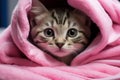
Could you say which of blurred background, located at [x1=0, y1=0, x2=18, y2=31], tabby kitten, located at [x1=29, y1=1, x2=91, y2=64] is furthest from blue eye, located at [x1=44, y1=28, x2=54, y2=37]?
blurred background, located at [x1=0, y1=0, x2=18, y2=31]

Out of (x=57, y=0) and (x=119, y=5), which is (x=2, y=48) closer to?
(x=57, y=0)

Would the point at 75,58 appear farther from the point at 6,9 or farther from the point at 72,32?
the point at 6,9

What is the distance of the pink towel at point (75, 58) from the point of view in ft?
2.28

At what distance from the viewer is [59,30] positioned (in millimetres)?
780

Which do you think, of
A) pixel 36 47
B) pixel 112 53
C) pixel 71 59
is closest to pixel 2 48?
pixel 36 47

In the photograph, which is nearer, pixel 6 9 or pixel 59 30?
pixel 59 30

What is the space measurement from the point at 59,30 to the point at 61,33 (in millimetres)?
10

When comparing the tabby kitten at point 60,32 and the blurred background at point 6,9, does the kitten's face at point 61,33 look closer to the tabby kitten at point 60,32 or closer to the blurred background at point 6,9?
the tabby kitten at point 60,32

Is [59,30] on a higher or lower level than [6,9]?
higher

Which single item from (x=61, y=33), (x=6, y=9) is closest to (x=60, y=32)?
(x=61, y=33)

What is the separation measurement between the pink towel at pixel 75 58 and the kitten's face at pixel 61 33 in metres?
0.03

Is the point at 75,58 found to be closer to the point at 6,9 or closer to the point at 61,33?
the point at 61,33

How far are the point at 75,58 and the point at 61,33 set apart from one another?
81 millimetres

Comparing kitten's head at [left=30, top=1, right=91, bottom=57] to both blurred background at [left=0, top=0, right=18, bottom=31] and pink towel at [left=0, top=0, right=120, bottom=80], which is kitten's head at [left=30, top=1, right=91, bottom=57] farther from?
blurred background at [left=0, top=0, right=18, bottom=31]
